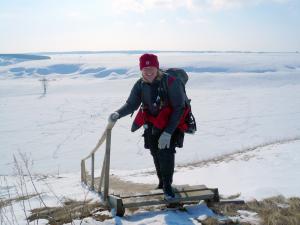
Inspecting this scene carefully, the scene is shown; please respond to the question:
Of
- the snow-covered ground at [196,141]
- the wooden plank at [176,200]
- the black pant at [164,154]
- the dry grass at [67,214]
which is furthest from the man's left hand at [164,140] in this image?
Answer: the dry grass at [67,214]

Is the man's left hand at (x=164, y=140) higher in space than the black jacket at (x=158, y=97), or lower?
lower

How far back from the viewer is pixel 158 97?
4.07 metres

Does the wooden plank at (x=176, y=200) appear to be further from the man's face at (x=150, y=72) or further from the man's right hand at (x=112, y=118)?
the man's face at (x=150, y=72)

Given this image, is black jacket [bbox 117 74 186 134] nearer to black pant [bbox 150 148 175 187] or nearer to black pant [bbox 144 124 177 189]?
black pant [bbox 144 124 177 189]

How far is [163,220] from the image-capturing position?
3697 millimetres

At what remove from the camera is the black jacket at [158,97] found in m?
3.97

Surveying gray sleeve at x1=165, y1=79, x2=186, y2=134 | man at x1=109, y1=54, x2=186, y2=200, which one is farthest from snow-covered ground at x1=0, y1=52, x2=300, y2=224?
gray sleeve at x1=165, y1=79, x2=186, y2=134

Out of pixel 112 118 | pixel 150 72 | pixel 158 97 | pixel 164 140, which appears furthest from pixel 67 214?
pixel 150 72

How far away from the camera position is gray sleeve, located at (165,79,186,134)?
13.0ft

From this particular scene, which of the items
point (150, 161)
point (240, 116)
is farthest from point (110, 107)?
point (150, 161)

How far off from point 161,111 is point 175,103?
0.20 metres

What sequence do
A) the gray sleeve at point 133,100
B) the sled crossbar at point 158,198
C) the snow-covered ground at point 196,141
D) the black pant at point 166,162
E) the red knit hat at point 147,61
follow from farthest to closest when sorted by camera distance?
the snow-covered ground at point 196,141, the gray sleeve at point 133,100, the black pant at point 166,162, the red knit hat at point 147,61, the sled crossbar at point 158,198

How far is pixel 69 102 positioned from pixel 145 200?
3677 centimetres

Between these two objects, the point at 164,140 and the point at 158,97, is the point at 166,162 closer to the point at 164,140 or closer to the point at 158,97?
the point at 164,140
